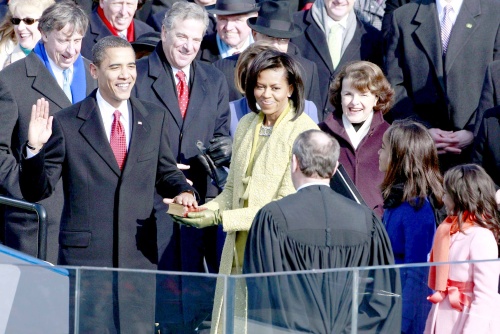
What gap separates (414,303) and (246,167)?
1.43 m

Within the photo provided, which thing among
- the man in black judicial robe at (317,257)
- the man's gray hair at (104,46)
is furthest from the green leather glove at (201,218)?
the man's gray hair at (104,46)

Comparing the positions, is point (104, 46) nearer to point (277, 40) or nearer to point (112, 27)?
point (277, 40)

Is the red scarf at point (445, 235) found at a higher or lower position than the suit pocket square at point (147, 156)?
→ lower

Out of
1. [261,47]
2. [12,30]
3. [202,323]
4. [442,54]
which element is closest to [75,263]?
[202,323]

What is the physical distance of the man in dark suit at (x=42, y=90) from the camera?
23.6ft

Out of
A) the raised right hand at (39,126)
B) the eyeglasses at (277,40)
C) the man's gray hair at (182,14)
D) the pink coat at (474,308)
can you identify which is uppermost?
the man's gray hair at (182,14)

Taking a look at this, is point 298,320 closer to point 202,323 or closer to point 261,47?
point 202,323

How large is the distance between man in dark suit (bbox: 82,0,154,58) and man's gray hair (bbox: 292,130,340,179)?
417 centimetres

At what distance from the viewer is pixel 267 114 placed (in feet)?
20.7

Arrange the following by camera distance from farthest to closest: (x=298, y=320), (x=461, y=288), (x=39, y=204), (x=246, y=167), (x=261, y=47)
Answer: (x=261, y=47), (x=39, y=204), (x=246, y=167), (x=461, y=288), (x=298, y=320)

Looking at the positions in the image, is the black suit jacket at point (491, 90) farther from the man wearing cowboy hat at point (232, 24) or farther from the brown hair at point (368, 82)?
the man wearing cowboy hat at point (232, 24)

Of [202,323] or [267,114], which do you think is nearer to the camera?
[202,323]

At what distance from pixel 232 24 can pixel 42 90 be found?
2285 mm

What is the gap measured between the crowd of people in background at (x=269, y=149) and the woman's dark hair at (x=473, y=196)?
1 centimetres
